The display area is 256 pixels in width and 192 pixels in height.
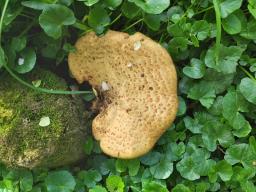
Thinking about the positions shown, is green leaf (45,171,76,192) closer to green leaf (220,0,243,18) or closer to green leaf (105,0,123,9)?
green leaf (105,0,123,9)

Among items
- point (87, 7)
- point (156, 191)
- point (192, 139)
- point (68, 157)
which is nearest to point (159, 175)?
point (156, 191)

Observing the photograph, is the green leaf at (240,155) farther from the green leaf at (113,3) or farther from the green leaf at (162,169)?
the green leaf at (113,3)

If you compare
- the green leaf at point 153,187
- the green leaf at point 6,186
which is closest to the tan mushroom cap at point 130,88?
the green leaf at point 153,187

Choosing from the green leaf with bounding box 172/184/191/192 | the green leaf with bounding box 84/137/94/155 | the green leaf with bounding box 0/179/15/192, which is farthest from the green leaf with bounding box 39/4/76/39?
the green leaf with bounding box 172/184/191/192

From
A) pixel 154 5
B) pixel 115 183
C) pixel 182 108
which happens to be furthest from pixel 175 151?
pixel 154 5

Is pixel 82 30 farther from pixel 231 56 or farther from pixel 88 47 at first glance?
pixel 231 56
